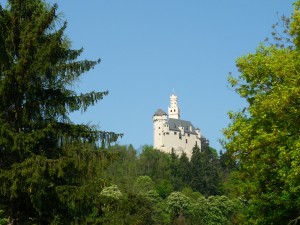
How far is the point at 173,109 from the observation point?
633 ft

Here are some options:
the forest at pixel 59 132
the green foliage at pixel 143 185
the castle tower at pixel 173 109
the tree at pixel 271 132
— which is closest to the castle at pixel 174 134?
the castle tower at pixel 173 109

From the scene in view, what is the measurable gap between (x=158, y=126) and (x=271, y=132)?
15302cm

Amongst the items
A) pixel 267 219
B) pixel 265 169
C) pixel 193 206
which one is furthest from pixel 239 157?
pixel 193 206

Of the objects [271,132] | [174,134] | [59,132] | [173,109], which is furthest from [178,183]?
[59,132]

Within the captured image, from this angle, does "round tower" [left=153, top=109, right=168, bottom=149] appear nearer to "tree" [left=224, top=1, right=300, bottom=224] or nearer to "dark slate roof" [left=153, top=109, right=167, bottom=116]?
"dark slate roof" [left=153, top=109, right=167, bottom=116]

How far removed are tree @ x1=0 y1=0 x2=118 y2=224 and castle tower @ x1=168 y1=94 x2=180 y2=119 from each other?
17257 cm

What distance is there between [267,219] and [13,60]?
1274 cm

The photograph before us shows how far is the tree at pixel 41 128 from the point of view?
1591cm

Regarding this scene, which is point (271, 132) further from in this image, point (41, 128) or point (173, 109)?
point (173, 109)

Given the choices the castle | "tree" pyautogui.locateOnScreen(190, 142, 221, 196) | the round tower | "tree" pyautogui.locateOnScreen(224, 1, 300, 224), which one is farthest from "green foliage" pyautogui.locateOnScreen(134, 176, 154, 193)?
"tree" pyautogui.locateOnScreen(224, 1, 300, 224)

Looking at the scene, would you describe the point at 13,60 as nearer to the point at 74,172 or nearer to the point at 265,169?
the point at 74,172

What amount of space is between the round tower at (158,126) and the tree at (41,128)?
150416mm

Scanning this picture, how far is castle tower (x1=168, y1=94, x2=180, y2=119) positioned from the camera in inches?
7510

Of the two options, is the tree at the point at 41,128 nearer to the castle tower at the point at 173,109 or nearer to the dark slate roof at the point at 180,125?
the dark slate roof at the point at 180,125
